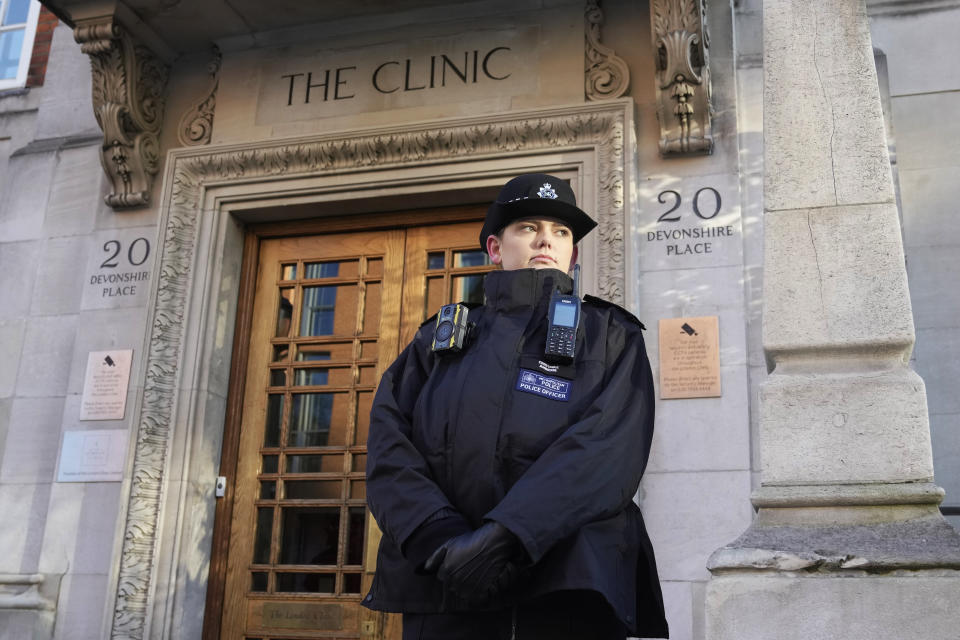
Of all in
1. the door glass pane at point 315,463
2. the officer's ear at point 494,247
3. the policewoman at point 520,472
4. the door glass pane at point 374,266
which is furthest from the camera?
the door glass pane at point 374,266

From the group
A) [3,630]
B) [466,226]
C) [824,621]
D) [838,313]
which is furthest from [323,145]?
[824,621]

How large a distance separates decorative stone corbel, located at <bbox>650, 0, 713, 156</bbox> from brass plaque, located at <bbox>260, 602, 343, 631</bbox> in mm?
3437

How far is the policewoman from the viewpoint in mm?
2617

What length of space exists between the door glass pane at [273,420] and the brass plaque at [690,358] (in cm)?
264

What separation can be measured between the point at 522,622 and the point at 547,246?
1170mm

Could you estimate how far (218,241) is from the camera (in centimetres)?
706

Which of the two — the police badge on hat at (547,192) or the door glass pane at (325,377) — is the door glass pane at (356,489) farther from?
the police badge on hat at (547,192)

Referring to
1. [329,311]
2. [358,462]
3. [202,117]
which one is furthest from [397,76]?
[358,462]

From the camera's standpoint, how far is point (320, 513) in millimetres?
6590

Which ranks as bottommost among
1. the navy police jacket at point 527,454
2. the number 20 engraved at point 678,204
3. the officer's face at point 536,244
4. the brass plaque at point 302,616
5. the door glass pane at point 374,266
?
the brass plaque at point 302,616

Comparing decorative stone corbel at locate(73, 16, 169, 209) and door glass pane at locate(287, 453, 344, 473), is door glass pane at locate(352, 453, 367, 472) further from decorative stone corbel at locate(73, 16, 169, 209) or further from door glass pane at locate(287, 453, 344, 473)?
decorative stone corbel at locate(73, 16, 169, 209)

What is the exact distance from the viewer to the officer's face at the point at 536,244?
327 cm

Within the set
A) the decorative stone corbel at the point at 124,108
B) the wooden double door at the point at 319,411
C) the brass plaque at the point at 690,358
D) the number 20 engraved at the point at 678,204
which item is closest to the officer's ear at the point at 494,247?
the brass plaque at the point at 690,358

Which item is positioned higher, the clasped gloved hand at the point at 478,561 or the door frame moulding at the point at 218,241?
the door frame moulding at the point at 218,241
